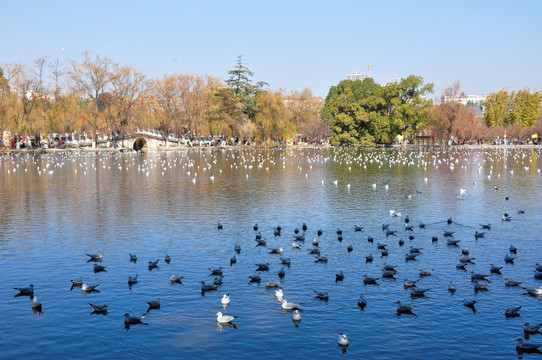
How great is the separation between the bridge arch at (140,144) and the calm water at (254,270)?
71.8 metres

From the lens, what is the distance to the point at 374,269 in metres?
24.0

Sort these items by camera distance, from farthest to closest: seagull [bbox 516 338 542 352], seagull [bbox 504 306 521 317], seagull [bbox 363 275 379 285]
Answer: seagull [bbox 363 275 379 285] < seagull [bbox 504 306 521 317] < seagull [bbox 516 338 542 352]

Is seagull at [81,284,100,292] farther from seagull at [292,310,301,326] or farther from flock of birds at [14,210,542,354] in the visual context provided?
seagull at [292,310,301,326]

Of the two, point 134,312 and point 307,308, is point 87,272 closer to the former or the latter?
point 134,312

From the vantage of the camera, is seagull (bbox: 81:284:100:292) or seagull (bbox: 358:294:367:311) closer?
seagull (bbox: 358:294:367:311)

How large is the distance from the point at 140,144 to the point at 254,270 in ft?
351

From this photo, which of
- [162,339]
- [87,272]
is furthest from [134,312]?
[87,272]

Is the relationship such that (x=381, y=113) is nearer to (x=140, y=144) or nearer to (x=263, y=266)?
(x=140, y=144)

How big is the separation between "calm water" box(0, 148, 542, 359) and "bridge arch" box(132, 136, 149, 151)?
71799 mm

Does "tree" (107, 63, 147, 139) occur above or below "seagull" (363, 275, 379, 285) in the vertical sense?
above

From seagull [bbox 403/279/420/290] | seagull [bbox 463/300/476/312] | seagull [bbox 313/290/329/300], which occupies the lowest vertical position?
seagull [bbox 463/300/476/312]

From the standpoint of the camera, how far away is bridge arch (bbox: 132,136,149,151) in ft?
401

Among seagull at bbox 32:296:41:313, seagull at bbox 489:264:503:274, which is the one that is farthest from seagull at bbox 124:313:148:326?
seagull at bbox 489:264:503:274

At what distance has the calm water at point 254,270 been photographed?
17188 millimetres
